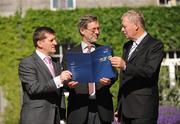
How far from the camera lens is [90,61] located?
15.3ft

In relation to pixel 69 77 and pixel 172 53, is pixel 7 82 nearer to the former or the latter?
pixel 172 53

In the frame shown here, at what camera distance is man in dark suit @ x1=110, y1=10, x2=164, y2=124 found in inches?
179

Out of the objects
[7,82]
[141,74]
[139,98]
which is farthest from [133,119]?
[7,82]

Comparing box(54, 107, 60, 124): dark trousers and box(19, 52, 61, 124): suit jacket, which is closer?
box(19, 52, 61, 124): suit jacket

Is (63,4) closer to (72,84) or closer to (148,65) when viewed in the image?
(72,84)

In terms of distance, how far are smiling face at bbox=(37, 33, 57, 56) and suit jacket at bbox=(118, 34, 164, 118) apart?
0.77 meters

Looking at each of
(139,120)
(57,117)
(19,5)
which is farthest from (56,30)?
(139,120)

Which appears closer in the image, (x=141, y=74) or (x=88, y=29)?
(x=141, y=74)

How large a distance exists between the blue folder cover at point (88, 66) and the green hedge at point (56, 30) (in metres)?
8.86

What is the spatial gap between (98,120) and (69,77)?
0.69 metres

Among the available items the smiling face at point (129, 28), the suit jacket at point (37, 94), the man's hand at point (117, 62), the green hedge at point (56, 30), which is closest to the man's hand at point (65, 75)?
the suit jacket at point (37, 94)

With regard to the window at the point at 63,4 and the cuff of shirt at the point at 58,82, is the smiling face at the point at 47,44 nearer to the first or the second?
the cuff of shirt at the point at 58,82

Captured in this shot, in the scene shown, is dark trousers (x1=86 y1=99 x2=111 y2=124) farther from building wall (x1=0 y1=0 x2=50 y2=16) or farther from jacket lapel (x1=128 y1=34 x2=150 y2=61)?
building wall (x1=0 y1=0 x2=50 y2=16)

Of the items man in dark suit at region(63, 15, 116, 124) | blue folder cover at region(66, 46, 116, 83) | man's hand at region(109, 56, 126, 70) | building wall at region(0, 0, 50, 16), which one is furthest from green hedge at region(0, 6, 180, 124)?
man's hand at region(109, 56, 126, 70)
